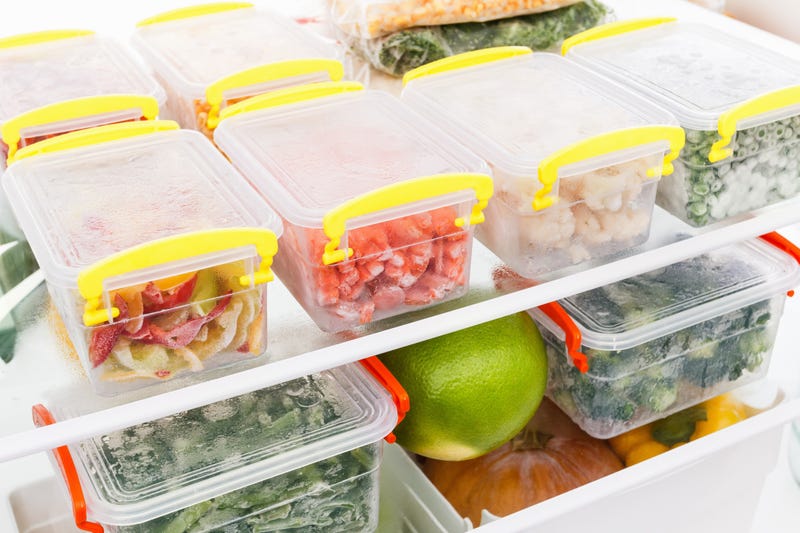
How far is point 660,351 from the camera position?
3.94 ft

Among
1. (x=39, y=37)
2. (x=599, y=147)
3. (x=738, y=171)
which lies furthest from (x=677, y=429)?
(x=39, y=37)

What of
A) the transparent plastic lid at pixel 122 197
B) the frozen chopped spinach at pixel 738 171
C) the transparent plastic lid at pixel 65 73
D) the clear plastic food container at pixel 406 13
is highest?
the clear plastic food container at pixel 406 13

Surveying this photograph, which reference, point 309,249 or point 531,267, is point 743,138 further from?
point 309,249

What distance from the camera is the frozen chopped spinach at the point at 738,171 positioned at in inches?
41.1

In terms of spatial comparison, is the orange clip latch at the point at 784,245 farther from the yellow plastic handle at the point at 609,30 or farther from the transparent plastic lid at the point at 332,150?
the transparent plastic lid at the point at 332,150

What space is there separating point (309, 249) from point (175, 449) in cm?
27

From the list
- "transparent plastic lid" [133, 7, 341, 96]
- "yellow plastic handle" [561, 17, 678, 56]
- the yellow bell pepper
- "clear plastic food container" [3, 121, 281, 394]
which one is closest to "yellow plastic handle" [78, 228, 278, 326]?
"clear plastic food container" [3, 121, 281, 394]

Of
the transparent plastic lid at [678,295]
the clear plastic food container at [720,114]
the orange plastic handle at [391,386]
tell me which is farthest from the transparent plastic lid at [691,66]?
the orange plastic handle at [391,386]

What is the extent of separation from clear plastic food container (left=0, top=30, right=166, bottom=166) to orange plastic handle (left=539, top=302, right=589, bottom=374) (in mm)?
525

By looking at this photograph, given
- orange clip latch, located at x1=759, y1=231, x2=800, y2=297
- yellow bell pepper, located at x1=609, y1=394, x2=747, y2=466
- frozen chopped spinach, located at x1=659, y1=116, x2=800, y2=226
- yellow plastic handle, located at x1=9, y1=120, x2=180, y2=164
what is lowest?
yellow bell pepper, located at x1=609, y1=394, x2=747, y2=466

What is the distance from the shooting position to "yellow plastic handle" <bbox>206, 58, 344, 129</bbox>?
3.59ft

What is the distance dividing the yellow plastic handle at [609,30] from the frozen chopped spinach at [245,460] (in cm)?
54

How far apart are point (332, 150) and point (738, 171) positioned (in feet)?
1.50

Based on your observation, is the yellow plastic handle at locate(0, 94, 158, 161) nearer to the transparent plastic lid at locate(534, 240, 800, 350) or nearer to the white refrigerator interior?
the white refrigerator interior
